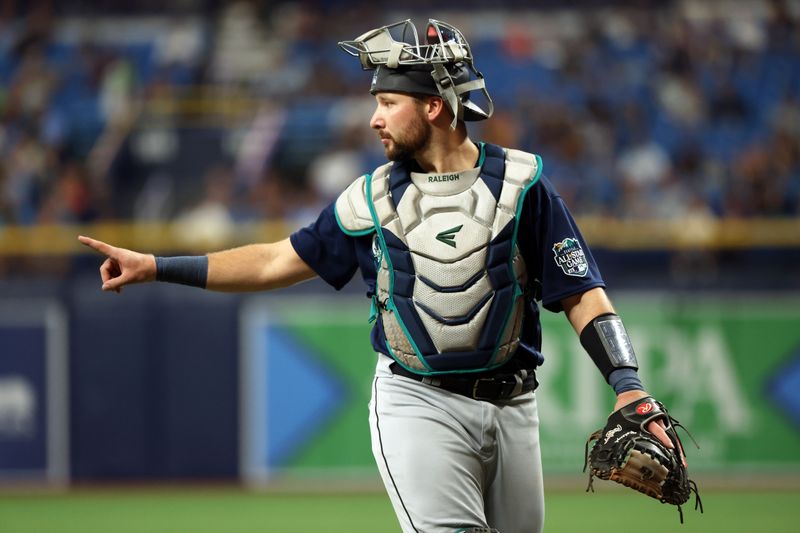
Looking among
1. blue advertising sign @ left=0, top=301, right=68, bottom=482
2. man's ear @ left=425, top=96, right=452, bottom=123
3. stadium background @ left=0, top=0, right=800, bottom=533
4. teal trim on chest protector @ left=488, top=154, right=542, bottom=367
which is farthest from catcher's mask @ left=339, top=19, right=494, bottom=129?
blue advertising sign @ left=0, top=301, right=68, bottom=482

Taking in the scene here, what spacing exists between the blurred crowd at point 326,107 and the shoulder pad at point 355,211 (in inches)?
312

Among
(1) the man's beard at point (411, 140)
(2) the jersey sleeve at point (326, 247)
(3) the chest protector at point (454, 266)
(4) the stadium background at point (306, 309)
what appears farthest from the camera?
(4) the stadium background at point (306, 309)

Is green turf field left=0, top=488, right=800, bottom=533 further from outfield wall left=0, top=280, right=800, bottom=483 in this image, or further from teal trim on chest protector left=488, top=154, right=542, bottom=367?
teal trim on chest protector left=488, top=154, right=542, bottom=367

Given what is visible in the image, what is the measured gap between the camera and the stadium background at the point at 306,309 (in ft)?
35.0

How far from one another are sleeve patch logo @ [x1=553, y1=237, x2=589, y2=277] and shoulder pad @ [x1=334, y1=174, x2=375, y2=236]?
64 centimetres

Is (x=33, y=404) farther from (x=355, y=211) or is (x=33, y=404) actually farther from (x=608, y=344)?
(x=608, y=344)

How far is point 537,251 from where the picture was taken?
4254 mm

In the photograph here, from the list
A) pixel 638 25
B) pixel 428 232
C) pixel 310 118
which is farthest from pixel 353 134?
pixel 428 232

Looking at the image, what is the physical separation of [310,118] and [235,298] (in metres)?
4.92

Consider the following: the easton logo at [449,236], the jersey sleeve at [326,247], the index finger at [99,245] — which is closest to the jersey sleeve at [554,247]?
the easton logo at [449,236]

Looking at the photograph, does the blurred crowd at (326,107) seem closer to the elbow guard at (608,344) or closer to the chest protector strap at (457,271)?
the chest protector strap at (457,271)

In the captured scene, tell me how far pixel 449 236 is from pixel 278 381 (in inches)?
271

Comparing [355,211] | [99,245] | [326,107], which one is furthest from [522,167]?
[326,107]

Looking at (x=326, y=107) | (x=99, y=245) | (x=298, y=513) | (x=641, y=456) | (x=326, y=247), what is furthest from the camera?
(x=326, y=107)
